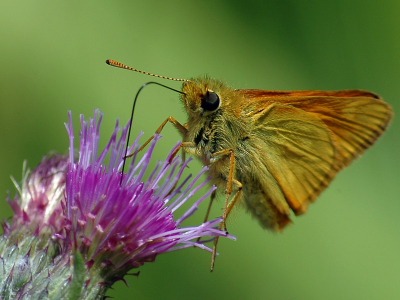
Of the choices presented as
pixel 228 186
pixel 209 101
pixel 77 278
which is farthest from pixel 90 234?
pixel 209 101

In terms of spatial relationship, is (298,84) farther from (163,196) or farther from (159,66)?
(163,196)

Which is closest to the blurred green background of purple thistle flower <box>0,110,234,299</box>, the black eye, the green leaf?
purple thistle flower <box>0,110,234,299</box>

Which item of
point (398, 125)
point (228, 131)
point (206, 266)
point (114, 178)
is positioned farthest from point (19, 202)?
point (398, 125)

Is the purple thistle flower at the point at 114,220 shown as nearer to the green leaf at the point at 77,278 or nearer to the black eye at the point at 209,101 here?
the green leaf at the point at 77,278

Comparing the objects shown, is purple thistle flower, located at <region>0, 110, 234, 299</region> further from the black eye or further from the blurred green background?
the blurred green background

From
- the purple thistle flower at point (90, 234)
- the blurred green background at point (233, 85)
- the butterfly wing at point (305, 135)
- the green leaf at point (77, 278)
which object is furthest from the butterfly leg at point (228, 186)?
the blurred green background at point (233, 85)

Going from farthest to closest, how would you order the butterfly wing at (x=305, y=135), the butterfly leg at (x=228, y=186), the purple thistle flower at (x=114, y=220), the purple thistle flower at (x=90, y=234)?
the butterfly wing at (x=305, y=135) < the butterfly leg at (x=228, y=186) < the purple thistle flower at (x=114, y=220) < the purple thistle flower at (x=90, y=234)

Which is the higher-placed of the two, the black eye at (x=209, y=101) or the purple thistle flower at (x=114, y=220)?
the black eye at (x=209, y=101)
